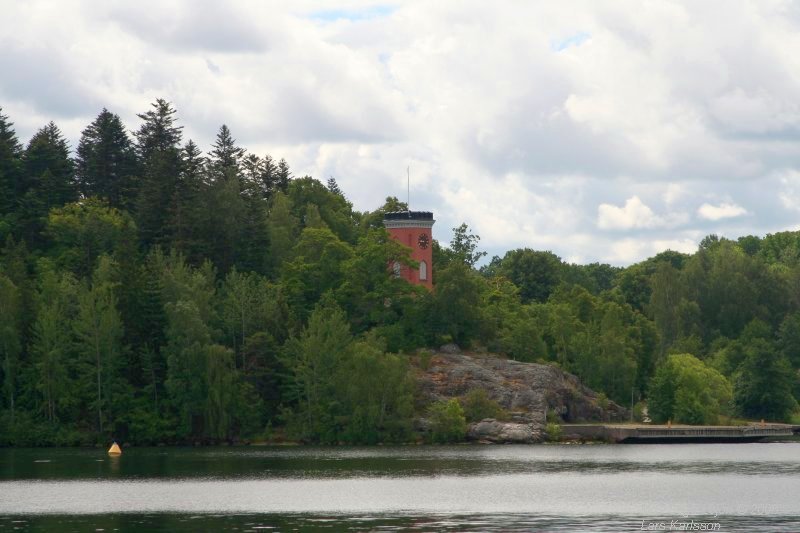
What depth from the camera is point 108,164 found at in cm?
15925

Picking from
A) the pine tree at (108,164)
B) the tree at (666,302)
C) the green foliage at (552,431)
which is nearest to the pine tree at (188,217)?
the pine tree at (108,164)

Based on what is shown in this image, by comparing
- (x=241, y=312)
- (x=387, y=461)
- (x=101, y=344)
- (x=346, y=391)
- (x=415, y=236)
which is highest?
(x=415, y=236)

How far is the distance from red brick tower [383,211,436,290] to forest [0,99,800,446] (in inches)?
64.8

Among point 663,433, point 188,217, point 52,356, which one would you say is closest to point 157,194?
point 188,217

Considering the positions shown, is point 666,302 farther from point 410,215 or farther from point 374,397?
point 374,397

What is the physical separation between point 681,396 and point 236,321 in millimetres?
44540

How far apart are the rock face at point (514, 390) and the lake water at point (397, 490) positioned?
36.2 feet

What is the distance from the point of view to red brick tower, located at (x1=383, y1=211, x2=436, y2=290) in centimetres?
13712

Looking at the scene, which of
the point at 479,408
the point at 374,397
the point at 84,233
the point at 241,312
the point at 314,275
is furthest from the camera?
the point at 84,233

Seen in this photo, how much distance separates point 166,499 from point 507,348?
6896cm

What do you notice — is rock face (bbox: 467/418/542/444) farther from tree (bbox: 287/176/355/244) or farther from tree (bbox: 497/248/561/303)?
tree (bbox: 497/248/561/303)

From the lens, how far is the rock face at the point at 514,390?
121750 mm

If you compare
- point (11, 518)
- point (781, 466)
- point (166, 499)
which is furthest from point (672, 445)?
point (11, 518)

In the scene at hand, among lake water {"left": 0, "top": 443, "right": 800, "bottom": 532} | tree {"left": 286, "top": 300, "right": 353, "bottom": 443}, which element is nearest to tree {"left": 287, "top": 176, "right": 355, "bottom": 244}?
tree {"left": 286, "top": 300, "right": 353, "bottom": 443}
